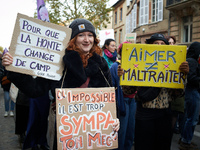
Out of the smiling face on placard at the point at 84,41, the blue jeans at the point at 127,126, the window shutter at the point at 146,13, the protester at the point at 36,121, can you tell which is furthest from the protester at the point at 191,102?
the window shutter at the point at 146,13

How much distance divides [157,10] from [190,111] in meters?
16.6

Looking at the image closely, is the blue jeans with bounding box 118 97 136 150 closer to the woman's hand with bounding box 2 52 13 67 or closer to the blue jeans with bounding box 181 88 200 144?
the blue jeans with bounding box 181 88 200 144

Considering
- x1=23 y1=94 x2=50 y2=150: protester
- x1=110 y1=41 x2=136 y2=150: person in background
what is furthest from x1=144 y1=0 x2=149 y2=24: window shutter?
x1=23 y1=94 x2=50 y2=150: protester

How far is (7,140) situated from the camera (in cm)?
457

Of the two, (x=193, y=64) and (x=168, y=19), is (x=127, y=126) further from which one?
(x=168, y=19)

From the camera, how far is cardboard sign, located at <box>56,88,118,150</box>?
1.79 metres

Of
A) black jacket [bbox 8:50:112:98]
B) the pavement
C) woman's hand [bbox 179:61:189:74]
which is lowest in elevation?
the pavement

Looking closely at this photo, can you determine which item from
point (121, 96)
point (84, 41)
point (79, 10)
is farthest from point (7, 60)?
point (79, 10)

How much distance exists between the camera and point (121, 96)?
3367 millimetres

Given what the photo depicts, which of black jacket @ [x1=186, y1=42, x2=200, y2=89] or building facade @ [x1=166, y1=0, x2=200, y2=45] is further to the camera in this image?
building facade @ [x1=166, y1=0, x2=200, y2=45]

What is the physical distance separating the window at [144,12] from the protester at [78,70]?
61.4 feet

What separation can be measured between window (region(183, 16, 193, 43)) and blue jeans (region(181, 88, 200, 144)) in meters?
13.0

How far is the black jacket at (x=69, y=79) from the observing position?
1.94m

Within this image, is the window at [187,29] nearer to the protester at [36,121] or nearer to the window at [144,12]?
the window at [144,12]
